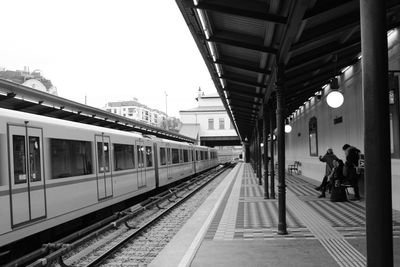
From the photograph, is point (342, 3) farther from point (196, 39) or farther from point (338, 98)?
point (338, 98)

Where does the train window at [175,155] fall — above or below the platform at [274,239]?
above

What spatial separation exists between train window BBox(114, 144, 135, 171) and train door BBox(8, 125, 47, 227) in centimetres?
427

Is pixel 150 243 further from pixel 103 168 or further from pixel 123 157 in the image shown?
pixel 123 157

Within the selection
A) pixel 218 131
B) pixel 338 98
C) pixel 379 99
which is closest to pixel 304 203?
pixel 338 98

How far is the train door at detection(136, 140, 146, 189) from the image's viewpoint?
47.0 ft

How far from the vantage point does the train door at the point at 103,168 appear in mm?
10484

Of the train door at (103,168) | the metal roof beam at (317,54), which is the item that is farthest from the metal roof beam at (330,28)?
the train door at (103,168)

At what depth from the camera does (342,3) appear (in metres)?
5.99

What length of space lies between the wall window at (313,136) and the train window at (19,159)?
13477 millimetres

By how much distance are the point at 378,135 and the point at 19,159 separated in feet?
19.0

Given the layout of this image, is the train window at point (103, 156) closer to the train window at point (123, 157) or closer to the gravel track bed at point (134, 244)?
the train window at point (123, 157)

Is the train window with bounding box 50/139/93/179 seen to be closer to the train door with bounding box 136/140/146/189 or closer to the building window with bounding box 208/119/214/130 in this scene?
A: the train door with bounding box 136/140/146/189

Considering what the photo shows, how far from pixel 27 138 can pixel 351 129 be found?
9.10 meters

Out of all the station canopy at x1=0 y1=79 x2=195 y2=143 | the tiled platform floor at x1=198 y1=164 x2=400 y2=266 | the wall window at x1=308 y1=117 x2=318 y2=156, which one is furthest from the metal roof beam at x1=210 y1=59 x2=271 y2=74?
the wall window at x1=308 y1=117 x2=318 y2=156
